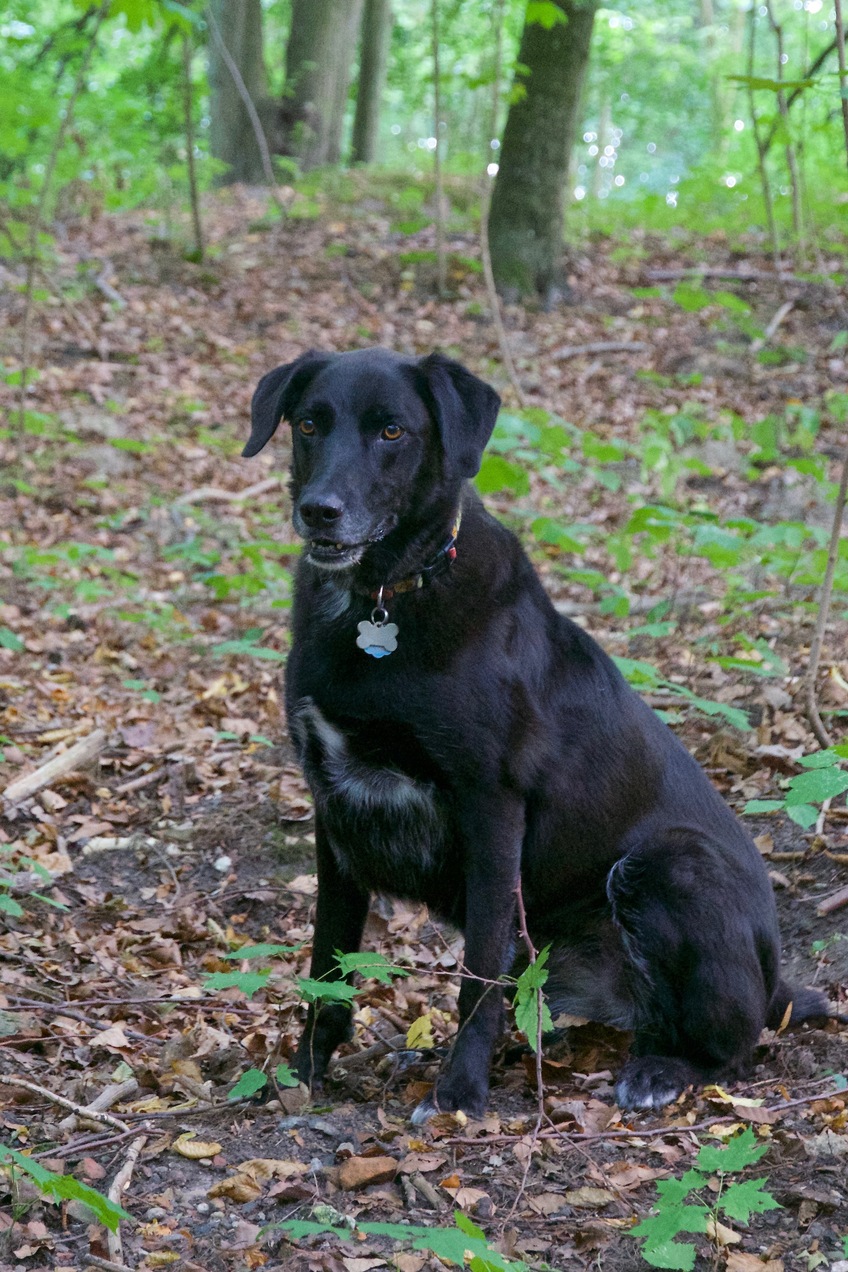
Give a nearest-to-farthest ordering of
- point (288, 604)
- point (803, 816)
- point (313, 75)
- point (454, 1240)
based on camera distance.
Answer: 1. point (454, 1240)
2. point (803, 816)
3. point (288, 604)
4. point (313, 75)

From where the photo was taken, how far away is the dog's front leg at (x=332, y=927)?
334cm

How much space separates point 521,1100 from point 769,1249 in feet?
3.20

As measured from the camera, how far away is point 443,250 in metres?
11.7

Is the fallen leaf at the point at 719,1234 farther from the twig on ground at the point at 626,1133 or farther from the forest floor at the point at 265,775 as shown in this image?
the twig on ground at the point at 626,1133

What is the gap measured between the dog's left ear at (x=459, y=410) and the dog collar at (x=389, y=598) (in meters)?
0.18

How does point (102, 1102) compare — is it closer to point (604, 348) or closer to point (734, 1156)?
point (734, 1156)

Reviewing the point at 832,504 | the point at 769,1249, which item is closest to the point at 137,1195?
the point at 769,1249

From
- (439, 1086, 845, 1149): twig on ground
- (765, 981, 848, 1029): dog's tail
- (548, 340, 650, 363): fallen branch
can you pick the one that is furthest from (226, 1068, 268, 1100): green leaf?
(548, 340, 650, 363): fallen branch

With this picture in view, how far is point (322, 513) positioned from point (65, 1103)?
64.2 inches

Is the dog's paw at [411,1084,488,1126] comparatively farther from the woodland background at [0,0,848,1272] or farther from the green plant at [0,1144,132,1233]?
the green plant at [0,1144,132,1233]

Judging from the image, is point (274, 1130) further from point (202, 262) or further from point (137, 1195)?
point (202, 262)

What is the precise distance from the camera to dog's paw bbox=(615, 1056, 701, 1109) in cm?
319

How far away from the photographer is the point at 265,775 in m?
5.25

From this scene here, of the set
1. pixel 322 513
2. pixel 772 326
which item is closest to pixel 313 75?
pixel 772 326
